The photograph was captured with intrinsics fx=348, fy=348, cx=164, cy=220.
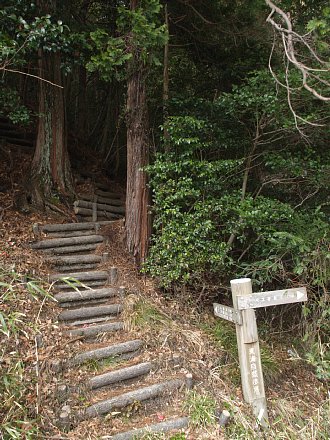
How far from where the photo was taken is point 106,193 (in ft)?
25.6

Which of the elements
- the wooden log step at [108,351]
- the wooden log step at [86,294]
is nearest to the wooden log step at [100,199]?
the wooden log step at [86,294]

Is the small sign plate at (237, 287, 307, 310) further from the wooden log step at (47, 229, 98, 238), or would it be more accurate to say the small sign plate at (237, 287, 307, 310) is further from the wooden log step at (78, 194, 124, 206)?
the wooden log step at (78, 194, 124, 206)

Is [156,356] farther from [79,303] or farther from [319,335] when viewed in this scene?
[319,335]

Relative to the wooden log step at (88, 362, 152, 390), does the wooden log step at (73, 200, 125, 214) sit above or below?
above

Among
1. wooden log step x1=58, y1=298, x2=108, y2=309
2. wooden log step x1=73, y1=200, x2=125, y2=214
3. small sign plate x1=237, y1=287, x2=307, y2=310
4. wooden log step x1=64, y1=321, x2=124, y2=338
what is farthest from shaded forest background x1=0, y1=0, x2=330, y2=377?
wooden log step x1=64, y1=321, x2=124, y2=338

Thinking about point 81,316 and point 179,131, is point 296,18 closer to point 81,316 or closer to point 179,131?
point 179,131

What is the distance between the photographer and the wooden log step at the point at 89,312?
179 inches

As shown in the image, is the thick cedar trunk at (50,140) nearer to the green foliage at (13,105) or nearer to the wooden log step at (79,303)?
the green foliage at (13,105)

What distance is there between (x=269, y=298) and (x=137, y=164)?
2909 millimetres

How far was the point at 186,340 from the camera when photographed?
4613 mm

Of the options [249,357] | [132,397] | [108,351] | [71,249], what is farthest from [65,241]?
[249,357]

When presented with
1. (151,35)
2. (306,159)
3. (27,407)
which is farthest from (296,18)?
(27,407)

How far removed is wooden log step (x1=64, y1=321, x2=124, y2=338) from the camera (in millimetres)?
4352

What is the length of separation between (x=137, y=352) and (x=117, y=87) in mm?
7880
